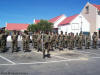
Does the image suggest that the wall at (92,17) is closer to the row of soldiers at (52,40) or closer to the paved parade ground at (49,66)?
the row of soldiers at (52,40)

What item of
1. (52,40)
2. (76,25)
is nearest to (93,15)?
(76,25)

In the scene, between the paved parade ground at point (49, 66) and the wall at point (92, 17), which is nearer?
the paved parade ground at point (49, 66)

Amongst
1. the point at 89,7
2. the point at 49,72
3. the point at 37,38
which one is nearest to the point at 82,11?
the point at 89,7

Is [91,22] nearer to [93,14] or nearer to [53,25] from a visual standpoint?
[93,14]

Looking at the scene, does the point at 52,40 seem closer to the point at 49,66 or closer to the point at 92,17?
the point at 49,66

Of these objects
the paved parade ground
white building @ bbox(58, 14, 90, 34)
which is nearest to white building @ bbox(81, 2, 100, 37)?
white building @ bbox(58, 14, 90, 34)

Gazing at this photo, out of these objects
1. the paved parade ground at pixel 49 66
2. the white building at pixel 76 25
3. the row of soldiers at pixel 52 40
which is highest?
the white building at pixel 76 25

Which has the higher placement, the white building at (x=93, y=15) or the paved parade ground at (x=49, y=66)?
the white building at (x=93, y=15)

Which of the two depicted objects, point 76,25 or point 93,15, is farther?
point 93,15

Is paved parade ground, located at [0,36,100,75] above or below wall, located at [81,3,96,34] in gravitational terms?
below

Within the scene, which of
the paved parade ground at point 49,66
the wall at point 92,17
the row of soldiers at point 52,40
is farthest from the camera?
the wall at point 92,17

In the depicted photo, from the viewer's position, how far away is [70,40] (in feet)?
51.5

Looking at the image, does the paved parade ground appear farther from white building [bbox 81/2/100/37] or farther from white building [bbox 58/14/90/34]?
white building [bbox 81/2/100/37]

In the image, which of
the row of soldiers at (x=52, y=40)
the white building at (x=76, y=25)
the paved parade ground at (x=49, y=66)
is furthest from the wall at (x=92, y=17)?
the paved parade ground at (x=49, y=66)
